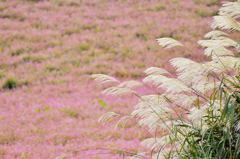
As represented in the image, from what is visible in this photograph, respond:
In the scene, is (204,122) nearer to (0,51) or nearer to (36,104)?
(36,104)

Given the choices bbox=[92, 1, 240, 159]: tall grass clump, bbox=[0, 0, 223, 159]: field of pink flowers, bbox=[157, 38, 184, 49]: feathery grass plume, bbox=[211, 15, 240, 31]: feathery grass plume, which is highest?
bbox=[211, 15, 240, 31]: feathery grass plume

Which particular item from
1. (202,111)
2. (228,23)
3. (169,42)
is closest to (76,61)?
(169,42)

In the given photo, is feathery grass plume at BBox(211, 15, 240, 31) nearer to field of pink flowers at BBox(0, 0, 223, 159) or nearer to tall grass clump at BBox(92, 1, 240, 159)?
tall grass clump at BBox(92, 1, 240, 159)

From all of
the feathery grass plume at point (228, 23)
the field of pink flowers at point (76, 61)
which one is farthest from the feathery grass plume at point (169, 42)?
the field of pink flowers at point (76, 61)

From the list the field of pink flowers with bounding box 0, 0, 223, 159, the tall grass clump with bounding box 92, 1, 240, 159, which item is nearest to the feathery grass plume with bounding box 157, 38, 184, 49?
the tall grass clump with bounding box 92, 1, 240, 159

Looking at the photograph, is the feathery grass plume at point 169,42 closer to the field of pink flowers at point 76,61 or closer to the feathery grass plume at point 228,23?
the feathery grass plume at point 228,23

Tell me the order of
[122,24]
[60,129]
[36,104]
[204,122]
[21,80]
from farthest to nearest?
[122,24] < [21,80] < [36,104] < [60,129] < [204,122]

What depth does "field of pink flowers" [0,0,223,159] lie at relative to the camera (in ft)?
27.7

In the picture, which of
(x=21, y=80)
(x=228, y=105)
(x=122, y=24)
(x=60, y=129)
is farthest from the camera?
(x=122, y=24)

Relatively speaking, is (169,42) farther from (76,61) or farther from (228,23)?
(76,61)

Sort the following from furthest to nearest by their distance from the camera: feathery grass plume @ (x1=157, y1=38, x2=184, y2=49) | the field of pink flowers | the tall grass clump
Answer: the field of pink flowers, feathery grass plume @ (x1=157, y1=38, x2=184, y2=49), the tall grass clump

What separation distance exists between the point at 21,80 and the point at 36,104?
209cm

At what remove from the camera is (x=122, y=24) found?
1806 cm

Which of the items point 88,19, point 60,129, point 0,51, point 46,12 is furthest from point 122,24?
point 60,129
